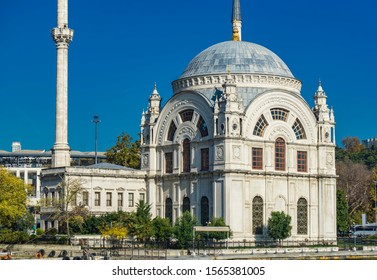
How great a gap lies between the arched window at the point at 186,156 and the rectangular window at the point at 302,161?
971 cm

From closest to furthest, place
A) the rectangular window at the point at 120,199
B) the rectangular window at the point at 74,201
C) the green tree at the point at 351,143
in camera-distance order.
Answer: the rectangular window at the point at 74,201, the rectangular window at the point at 120,199, the green tree at the point at 351,143

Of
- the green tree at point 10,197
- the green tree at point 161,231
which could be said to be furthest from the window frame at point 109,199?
the green tree at point 161,231

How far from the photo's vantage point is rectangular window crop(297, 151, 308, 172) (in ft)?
249

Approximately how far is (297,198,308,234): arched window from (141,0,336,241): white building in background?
0.29 ft

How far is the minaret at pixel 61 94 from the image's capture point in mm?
77625

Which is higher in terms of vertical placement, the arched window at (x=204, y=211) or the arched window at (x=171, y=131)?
the arched window at (x=171, y=131)

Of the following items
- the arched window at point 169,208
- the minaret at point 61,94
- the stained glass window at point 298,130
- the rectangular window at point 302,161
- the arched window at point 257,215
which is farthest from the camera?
the minaret at point 61,94

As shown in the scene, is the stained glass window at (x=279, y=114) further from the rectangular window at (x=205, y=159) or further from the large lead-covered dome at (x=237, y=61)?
the rectangular window at (x=205, y=159)

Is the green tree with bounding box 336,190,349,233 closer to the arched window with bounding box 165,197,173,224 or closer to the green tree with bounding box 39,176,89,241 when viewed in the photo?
the arched window with bounding box 165,197,173,224

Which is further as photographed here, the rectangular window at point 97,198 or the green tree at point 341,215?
the green tree at point 341,215

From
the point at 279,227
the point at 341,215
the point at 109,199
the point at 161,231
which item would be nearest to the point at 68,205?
the point at 109,199

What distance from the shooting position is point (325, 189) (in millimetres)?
76688
